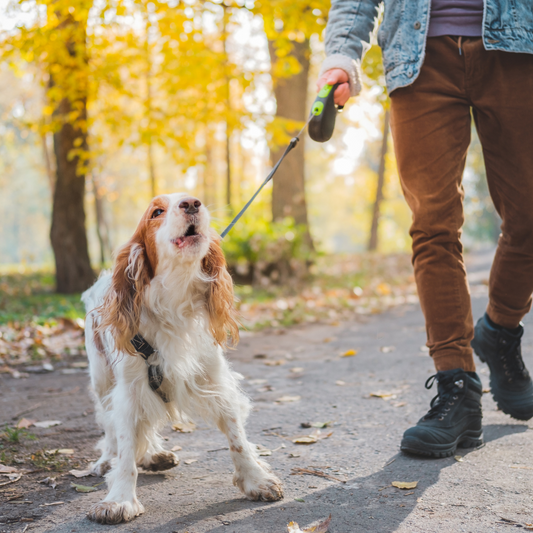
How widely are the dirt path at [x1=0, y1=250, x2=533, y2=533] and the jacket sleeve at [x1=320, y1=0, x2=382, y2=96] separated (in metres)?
1.78

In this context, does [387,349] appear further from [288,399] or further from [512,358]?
[512,358]

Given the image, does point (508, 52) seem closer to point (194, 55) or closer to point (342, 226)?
point (194, 55)

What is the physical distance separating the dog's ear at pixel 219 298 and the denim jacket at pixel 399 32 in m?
1.08

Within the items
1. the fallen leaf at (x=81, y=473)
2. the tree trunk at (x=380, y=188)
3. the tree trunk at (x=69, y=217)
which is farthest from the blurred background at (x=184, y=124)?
the tree trunk at (x=380, y=188)

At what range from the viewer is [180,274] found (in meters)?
2.41

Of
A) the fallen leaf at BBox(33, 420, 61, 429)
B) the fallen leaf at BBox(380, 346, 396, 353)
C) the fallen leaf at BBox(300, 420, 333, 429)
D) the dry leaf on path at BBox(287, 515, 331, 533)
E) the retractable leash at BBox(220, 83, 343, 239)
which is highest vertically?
the retractable leash at BBox(220, 83, 343, 239)

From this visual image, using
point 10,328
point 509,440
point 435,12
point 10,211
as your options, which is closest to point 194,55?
point 10,328

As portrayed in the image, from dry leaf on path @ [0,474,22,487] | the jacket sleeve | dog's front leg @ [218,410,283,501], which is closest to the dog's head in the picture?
dog's front leg @ [218,410,283,501]

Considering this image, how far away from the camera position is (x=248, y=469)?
2293 millimetres

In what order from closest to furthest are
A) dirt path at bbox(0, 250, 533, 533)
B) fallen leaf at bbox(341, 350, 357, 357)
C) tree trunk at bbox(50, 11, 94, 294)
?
dirt path at bbox(0, 250, 533, 533) < fallen leaf at bbox(341, 350, 357, 357) < tree trunk at bbox(50, 11, 94, 294)

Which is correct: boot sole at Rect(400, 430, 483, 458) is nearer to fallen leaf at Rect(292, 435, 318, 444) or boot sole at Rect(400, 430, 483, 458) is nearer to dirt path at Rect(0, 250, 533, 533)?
dirt path at Rect(0, 250, 533, 533)

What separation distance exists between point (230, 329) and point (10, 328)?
4659 millimetres

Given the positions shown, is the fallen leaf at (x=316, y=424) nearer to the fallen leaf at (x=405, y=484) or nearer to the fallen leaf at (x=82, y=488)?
the fallen leaf at (x=405, y=484)

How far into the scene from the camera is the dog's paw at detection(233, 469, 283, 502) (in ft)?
7.29
